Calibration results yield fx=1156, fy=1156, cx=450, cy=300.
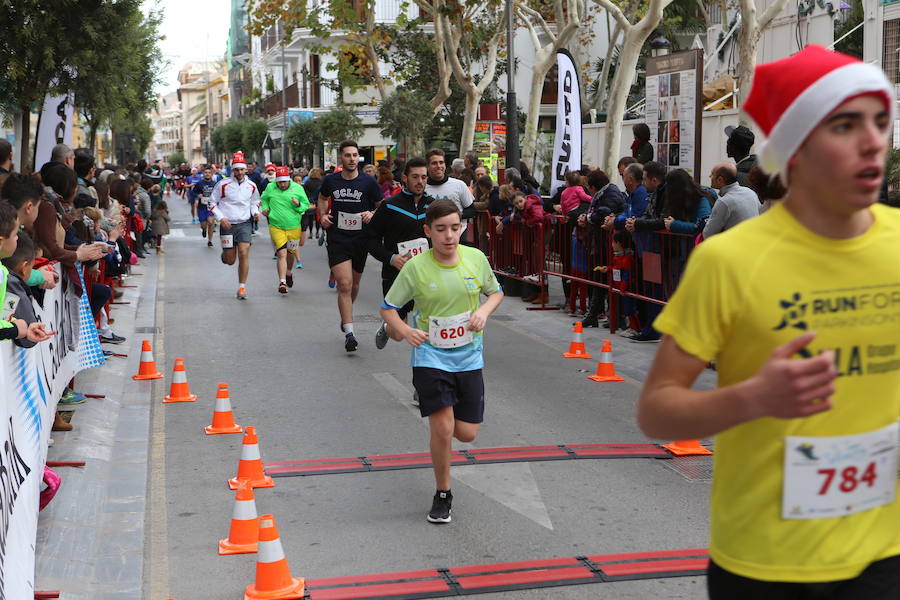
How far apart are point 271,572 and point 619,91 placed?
15748mm

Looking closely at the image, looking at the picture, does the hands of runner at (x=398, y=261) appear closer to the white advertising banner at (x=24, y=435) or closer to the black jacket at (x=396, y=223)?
the black jacket at (x=396, y=223)

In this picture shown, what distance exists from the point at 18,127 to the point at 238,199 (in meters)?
3.79

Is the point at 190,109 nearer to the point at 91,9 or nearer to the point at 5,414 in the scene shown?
the point at 91,9

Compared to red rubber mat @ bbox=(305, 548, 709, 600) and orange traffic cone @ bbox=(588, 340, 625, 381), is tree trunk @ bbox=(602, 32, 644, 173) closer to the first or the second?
orange traffic cone @ bbox=(588, 340, 625, 381)

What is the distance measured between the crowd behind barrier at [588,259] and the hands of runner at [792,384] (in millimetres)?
8751

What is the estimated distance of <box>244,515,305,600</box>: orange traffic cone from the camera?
4.89 meters

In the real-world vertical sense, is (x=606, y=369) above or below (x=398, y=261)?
below

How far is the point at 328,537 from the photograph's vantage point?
588 cm

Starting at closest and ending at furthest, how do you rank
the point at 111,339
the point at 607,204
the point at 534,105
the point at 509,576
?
the point at 509,576
the point at 111,339
the point at 607,204
the point at 534,105

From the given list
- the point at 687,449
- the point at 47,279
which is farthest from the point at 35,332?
the point at 687,449

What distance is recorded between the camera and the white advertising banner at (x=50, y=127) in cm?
1555

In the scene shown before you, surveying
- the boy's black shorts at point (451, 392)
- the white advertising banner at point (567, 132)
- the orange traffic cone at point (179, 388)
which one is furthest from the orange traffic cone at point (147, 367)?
the white advertising banner at point (567, 132)

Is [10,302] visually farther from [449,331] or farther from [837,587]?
[837,587]

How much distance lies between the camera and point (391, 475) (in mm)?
7066
